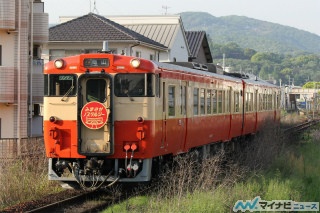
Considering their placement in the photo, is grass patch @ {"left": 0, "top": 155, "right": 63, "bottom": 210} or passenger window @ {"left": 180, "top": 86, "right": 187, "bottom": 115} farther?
passenger window @ {"left": 180, "top": 86, "right": 187, "bottom": 115}

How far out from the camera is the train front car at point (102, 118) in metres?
12.1

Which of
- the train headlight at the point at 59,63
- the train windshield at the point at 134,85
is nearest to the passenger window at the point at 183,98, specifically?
the train windshield at the point at 134,85

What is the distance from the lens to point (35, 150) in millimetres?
15586

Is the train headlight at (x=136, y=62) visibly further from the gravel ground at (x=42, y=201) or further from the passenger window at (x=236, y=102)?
the passenger window at (x=236, y=102)

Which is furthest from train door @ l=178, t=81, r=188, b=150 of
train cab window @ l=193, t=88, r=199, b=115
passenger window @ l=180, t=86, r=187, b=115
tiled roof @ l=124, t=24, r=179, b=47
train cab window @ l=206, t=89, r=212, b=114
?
tiled roof @ l=124, t=24, r=179, b=47

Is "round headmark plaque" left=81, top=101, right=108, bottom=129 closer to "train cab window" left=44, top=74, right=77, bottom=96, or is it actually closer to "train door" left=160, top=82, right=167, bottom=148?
"train cab window" left=44, top=74, right=77, bottom=96

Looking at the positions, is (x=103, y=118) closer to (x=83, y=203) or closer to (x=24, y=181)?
(x=83, y=203)

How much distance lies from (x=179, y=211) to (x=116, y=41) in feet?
73.4

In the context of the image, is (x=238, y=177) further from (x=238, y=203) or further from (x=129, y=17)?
(x=129, y=17)

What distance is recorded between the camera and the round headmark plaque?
12.0 m

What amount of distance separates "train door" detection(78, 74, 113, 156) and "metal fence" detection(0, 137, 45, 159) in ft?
9.68

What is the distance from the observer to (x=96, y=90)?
12.2m

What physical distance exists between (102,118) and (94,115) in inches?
6.2

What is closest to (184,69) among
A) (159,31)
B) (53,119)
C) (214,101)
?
(214,101)
